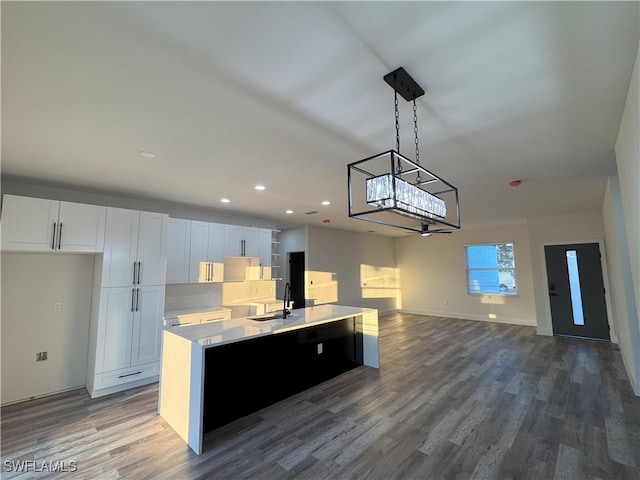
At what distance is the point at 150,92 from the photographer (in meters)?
1.87

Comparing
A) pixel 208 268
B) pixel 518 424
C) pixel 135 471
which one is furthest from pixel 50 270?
pixel 518 424

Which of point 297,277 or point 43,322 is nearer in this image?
point 43,322

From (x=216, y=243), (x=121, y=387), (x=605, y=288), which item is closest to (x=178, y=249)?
(x=216, y=243)

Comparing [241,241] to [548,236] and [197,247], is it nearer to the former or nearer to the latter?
[197,247]

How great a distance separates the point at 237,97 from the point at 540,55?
1.85 m

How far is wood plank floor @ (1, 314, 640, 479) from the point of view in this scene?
2123 millimetres

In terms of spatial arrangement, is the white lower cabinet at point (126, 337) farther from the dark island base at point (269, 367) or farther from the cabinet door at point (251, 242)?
the dark island base at point (269, 367)

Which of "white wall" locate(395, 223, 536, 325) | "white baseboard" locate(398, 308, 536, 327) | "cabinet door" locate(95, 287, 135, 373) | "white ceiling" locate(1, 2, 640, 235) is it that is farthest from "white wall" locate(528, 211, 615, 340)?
"cabinet door" locate(95, 287, 135, 373)

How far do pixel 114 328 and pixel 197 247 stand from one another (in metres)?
1.64

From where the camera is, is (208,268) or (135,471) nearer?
(135,471)

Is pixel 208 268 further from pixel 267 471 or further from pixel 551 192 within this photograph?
pixel 551 192

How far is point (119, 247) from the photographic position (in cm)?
375

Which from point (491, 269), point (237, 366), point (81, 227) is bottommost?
point (237, 366)

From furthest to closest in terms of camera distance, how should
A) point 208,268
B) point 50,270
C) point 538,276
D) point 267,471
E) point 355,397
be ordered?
point 538,276 < point 208,268 < point 50,270 < point 355,397 < point 267,471
